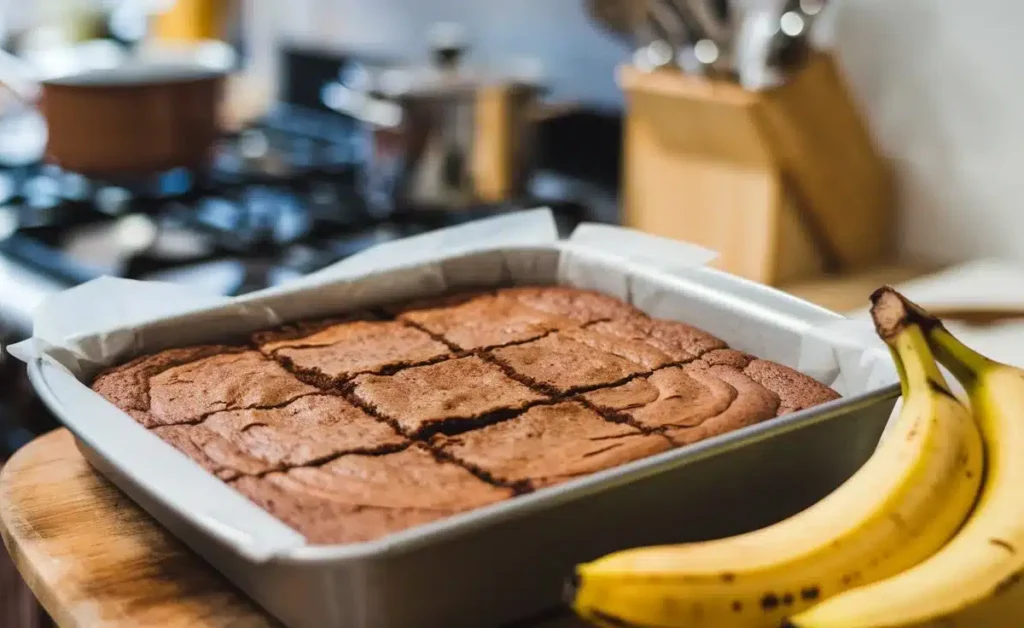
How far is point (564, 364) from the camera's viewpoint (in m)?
1.10

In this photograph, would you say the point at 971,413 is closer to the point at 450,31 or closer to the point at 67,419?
the point at 67,419

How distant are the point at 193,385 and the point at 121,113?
3.20ft

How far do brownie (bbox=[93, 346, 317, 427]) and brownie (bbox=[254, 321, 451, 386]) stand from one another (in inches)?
0.9

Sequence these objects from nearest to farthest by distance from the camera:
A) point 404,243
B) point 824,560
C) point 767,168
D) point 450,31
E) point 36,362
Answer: point 824,560 → point 36,362 → point 404,243 → point 767,168 → point 450,31

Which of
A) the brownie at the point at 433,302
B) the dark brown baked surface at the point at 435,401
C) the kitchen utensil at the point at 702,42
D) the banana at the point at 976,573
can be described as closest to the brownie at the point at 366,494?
the dark brown baked surface at the point at 435,401

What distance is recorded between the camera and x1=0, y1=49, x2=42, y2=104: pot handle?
1906 millimetres

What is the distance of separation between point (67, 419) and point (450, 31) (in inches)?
54.0

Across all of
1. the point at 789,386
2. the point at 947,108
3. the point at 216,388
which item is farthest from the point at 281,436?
the point at 947,108

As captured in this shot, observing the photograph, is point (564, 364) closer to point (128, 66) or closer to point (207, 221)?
point (207, 221)

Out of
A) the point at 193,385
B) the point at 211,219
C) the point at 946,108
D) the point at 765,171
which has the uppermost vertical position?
the point at 946,108

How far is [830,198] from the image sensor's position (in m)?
1.78

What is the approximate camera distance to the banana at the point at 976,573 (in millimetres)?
670

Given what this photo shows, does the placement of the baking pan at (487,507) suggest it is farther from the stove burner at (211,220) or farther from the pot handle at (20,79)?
the pot handle at (20,79)

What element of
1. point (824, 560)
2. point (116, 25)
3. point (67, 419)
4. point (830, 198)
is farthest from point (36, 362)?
point (116, 25)
